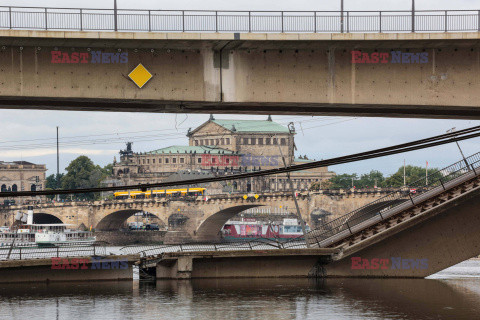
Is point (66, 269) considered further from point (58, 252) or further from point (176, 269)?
point (176, 269)

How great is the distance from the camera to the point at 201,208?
585ft

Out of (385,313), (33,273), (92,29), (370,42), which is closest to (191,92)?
(92,29)

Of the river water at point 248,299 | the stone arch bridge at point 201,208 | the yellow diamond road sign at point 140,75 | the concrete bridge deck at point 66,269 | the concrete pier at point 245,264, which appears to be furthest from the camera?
the stone arch bridge at point 201,208

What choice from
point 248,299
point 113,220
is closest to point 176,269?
point 248,299

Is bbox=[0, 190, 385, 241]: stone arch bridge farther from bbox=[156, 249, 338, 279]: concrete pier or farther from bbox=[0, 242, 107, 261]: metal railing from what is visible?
bbox=[156, 249, 338, 279]: concrete pier

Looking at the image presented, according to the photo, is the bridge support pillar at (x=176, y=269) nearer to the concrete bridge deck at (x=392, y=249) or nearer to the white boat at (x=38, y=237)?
the concrete bridge deck at (x=392, y=249)

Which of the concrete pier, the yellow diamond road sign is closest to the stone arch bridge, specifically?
the concrete pier

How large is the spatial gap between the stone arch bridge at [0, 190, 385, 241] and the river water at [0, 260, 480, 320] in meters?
96.3

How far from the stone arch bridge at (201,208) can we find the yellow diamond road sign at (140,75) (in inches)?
4451

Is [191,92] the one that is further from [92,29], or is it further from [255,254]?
[255,254]

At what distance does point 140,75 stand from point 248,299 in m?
13.5

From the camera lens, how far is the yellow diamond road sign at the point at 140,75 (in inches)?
1260

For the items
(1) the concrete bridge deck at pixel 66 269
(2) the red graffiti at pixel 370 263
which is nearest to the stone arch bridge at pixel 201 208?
(2) the red graffiti at pixel 370 263

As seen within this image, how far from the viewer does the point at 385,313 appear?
35.9m
